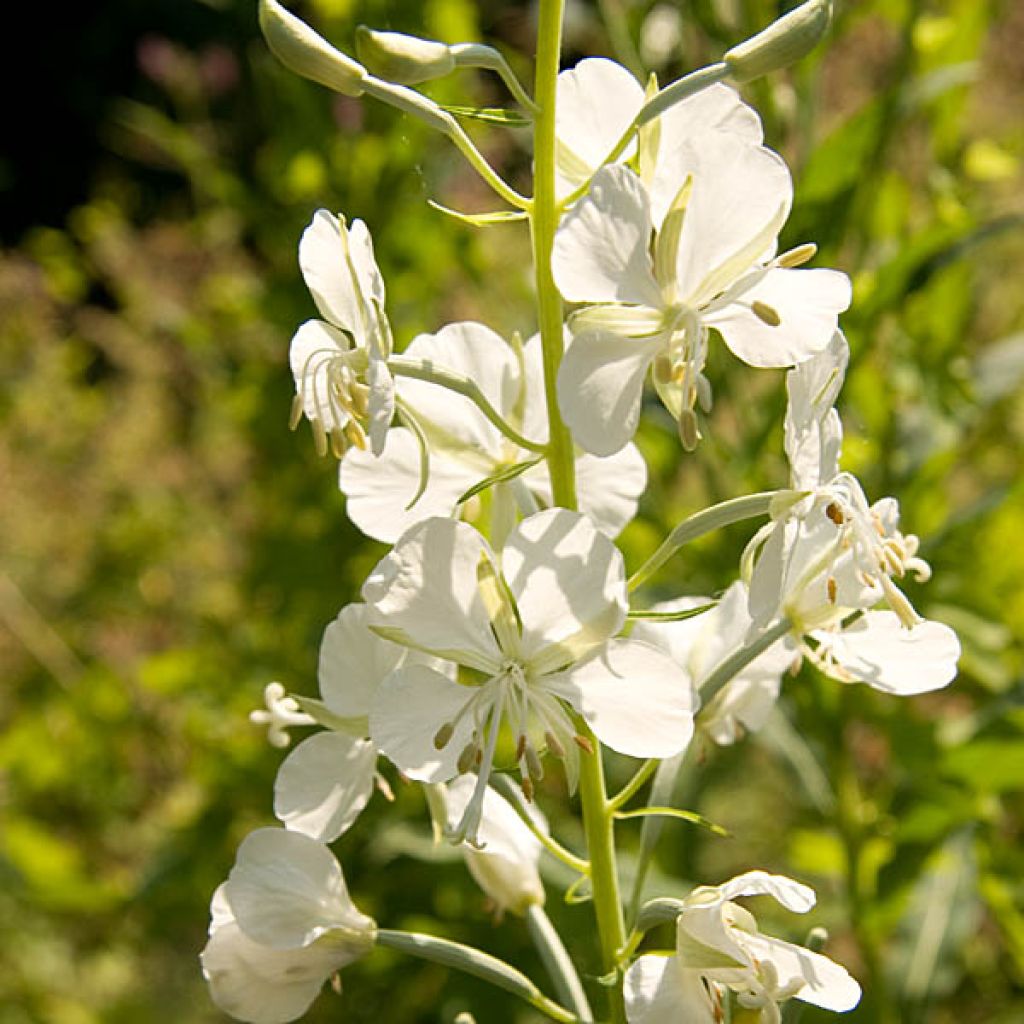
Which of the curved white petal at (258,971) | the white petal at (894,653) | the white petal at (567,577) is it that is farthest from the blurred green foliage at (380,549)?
the curved white petal at (258,971)

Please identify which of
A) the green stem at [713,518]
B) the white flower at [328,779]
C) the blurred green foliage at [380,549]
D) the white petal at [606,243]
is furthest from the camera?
the blurred green foliage at [380,549]

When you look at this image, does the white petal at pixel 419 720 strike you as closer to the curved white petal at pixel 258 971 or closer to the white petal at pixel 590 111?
the curved white petal at pixel 258 971

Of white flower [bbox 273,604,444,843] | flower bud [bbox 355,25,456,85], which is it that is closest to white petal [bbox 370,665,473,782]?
white flower [bbox 273,604,444,843]

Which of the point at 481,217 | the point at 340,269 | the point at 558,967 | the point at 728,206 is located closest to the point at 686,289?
the point at 728,206

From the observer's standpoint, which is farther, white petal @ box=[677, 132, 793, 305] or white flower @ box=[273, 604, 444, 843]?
white flower @ box=[273, 604, 444, 843]

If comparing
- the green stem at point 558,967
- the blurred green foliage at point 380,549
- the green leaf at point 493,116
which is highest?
the green leaf at point 493,116

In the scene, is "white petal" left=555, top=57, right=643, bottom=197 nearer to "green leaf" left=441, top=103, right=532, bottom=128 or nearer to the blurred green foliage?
"green leaf" left=441, top=103, right=532, bottom=128
